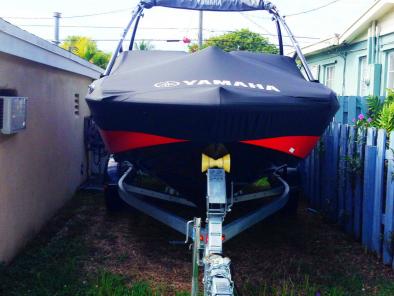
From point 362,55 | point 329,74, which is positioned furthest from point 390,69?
point 329,74

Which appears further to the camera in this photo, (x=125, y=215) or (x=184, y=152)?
(x=125, y=215)

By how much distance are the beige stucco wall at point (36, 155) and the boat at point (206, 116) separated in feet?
3.05

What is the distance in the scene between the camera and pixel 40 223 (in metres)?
6.14

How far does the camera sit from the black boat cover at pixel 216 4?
21.8 ft

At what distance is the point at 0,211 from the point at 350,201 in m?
3.71

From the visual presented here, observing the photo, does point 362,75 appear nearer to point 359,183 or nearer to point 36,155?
point 359,183

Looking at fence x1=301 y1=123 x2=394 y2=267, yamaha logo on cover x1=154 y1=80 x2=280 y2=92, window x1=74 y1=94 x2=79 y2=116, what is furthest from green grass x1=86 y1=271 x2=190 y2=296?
window x1=74 y1=94 x2=79 y2=116

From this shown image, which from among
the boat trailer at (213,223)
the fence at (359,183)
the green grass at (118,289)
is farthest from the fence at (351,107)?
the green grass at (118,289)

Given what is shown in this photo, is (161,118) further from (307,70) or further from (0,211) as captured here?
(307,70)

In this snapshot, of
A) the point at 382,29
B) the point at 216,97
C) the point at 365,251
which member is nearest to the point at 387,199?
the point at 365,251

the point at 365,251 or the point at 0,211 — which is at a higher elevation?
the point at 0,211

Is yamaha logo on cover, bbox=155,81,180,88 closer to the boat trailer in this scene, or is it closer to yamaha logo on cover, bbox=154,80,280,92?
yamaha logo on cover, bbox=154,80,280,92

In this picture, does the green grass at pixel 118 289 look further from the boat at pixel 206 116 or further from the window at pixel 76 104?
the window at pixel 76 104

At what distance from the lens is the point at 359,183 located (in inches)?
227
